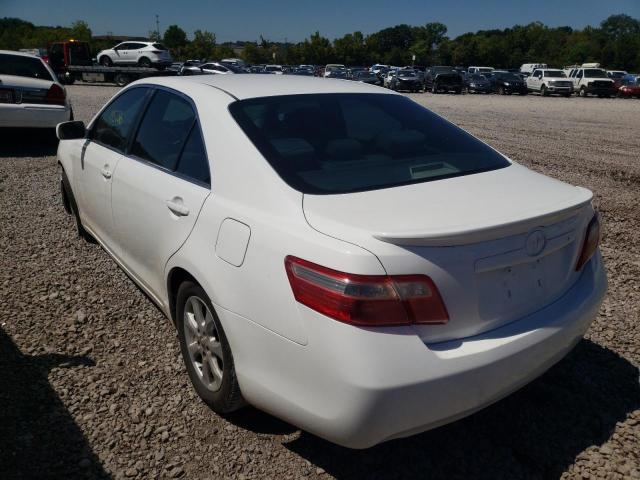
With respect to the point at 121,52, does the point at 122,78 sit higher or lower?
lower

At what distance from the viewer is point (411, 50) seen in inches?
4690

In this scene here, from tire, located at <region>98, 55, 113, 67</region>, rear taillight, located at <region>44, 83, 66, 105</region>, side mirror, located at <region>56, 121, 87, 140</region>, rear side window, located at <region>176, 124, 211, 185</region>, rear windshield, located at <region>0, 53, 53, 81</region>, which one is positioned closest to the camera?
rear side window, located at <region>176, 124, 211, 185</region>

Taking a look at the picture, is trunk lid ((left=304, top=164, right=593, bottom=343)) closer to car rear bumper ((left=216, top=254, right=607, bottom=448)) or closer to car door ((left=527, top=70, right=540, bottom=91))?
car rear bumper ((left=216, top=254, right=607, bottom=448))

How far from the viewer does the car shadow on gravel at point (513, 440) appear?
7.81 ft

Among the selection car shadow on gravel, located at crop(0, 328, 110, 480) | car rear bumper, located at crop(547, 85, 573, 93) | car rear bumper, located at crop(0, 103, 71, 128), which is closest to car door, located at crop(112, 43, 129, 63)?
car rear bumper, located at crop(547, 85, 573, 93)

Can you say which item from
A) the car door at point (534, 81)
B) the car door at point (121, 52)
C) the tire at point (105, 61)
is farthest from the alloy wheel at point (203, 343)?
the car door at point (534, 81)

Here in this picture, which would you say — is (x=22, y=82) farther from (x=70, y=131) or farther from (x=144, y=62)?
(x=144, y=62)

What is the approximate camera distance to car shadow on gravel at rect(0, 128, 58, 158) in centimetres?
976

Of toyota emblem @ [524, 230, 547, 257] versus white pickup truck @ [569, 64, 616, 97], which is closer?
toyota emblem @ [524, 230, 547, 257]

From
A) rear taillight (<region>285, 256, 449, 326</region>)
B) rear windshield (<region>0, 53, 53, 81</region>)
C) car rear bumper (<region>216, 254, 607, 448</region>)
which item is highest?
rear windshield (<region>0, 53, 53, 81</region>)

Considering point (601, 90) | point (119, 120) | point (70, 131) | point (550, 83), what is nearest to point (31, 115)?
point (70, 131)

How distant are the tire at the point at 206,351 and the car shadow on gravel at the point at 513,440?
1.22 ft

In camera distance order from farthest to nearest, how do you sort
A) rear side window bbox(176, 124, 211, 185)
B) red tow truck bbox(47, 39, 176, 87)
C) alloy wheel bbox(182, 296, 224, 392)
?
red tow truck bbox(47, 39, 176, 87)
rear side window bbox(176, 124, 211, 185)
alloy wheel bbox(182, 296, 224, 392)

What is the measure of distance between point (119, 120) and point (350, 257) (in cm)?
263
